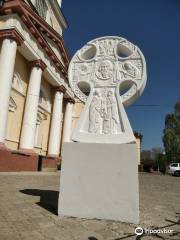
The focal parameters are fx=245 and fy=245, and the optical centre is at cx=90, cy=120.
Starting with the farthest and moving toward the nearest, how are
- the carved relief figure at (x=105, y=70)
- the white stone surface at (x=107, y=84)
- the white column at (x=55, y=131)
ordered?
the white column at (x=55, y=131)
the carved relief figure at (x=105, y=70)
the white stone surface at (x=107, y=84)

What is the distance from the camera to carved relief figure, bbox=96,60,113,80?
430cm

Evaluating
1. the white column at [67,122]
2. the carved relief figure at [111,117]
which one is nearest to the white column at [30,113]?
the white column at [67,122]

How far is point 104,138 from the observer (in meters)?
3.91

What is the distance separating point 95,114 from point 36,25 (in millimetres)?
15291

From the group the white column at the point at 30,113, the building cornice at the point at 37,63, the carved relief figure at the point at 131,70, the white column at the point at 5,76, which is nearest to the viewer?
the carved relief figure at the point at 131,70

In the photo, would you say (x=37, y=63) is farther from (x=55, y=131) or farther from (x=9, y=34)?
(x=55, y=131)

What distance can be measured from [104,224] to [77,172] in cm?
83

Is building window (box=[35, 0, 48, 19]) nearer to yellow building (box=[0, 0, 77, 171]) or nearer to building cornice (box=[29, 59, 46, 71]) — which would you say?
yellow building (box=[0, 0, 77, 171])

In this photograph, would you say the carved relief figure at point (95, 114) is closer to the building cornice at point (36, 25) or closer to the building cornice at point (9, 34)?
the building cornice at point (9, 34)

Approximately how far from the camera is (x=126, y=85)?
430cm

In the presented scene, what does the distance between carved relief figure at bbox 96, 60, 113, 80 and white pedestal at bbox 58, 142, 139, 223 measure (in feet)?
4.29

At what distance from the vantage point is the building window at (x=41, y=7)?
19.7 metres
